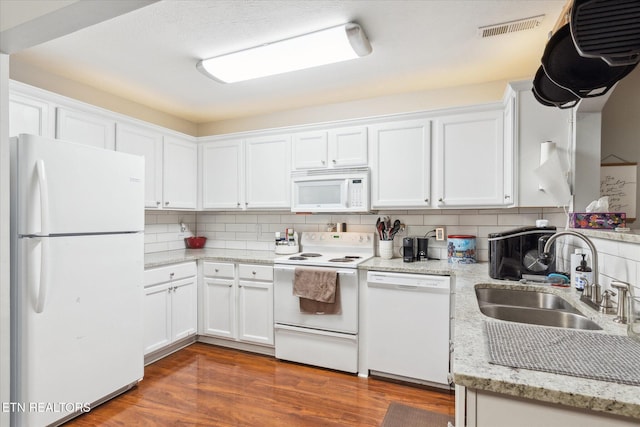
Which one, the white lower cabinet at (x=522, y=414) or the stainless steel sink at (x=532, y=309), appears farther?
the stainless steel sink at (x=532, y=309)

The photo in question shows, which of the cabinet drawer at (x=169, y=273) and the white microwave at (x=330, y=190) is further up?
the white microwave at (x=330, y=190)

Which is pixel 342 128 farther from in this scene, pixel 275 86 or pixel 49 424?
pixel 49 424

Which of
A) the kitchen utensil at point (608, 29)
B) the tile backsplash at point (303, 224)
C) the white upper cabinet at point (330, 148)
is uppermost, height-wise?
the white upper cabinet at point (330, 148)

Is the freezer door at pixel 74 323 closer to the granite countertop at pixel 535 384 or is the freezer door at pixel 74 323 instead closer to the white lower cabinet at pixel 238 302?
the white lower cabinet at pixel 238 302

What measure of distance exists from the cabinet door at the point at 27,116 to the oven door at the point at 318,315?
2015mm

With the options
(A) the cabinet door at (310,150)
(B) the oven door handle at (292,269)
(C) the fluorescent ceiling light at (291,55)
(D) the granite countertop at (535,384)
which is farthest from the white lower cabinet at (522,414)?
(A) the cabinet door at (310,150)

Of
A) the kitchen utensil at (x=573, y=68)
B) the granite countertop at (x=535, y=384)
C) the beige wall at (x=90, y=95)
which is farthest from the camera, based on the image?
the beige wall at (x=90, y=95)

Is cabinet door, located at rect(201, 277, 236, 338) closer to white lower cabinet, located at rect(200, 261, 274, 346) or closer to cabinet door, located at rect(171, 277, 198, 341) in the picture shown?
white lower cabinet, located at rect(200, 261, 274, 346)

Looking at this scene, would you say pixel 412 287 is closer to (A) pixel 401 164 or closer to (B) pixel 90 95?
(A) pixel 401 164

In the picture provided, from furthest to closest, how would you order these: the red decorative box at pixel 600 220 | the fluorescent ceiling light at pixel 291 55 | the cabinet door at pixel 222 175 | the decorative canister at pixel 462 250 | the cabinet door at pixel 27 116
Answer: the cabinet door at pixel 222 175
the decorative canister at pixel 462 250
the cabinet door at pixel 27 116
the fluorescent ceiling light at pixel 291 55
the red decorative box at pixel 600 220

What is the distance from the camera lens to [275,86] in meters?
2.96

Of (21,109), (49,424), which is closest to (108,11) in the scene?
(21,109)

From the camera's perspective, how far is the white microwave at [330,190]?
9.66 ft

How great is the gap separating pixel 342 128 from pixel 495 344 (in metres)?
2.40
